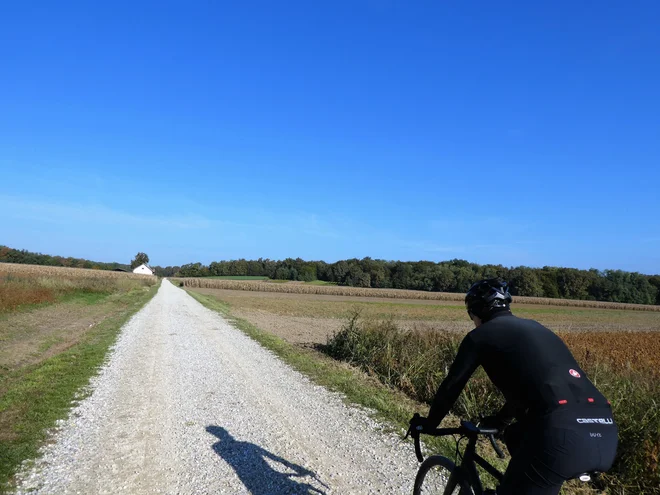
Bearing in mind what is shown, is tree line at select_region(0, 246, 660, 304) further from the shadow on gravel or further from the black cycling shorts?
the black cycling shorts

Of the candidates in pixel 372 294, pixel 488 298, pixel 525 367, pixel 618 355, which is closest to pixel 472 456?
pixel 525 367

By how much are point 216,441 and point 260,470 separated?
3.74 ft

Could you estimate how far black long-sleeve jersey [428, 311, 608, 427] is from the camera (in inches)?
93.7

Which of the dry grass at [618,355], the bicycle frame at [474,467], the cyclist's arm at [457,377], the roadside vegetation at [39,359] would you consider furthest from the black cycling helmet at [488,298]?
the dry grass at [618,355]

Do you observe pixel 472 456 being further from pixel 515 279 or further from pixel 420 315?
pixel 515 279

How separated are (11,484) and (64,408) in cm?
288

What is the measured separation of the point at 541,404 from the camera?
7.79 feet

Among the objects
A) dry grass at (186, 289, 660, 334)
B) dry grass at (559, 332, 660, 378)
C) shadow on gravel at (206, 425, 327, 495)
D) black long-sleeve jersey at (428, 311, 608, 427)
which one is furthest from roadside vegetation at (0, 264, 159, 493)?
dry grass at (186, 289, 660, 334)

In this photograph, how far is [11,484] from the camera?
14.9ft

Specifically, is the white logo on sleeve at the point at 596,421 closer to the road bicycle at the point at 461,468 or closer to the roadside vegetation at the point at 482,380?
the road bicycle at the point at 461,468

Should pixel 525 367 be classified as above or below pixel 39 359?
above

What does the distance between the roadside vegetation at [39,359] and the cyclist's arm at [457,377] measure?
4.48 meters

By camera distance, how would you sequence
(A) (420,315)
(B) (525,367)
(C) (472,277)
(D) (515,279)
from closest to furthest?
(B) (525,367) < (A) (420,315) < (D) (515,279) < (C) (472,277)

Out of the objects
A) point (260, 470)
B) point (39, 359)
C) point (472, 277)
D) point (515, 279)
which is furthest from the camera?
point (472, 277)
